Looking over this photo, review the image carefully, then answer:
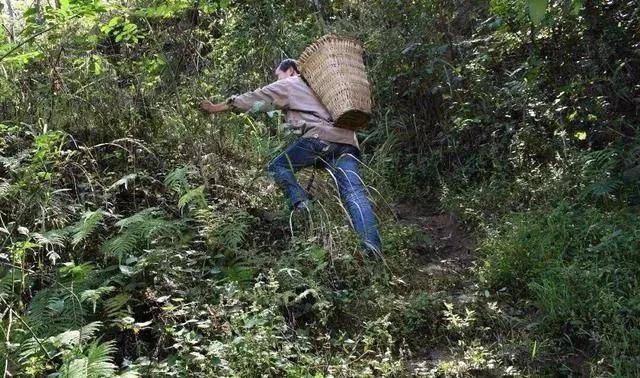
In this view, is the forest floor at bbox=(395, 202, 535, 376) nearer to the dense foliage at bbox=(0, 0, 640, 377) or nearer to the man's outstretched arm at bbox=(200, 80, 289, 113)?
the dense foliage at bbox=(0, 0, 640, 377)

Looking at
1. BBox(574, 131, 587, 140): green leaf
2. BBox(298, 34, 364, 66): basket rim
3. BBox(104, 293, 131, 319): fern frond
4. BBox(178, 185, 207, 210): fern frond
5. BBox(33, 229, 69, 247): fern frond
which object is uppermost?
BBox(298, 34, 364, 66): basket rim

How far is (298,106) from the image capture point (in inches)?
244

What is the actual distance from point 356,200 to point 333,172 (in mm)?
409

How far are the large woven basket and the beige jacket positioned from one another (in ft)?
0.26

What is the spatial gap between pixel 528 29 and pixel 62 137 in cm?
489

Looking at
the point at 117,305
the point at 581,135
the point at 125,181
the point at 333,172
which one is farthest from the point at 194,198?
the point at 581,135

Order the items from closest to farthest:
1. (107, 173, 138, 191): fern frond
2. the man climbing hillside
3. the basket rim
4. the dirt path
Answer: the dirt path, (107, 173, 138, 191): fern frond, the man climbing hillside, the basket rim

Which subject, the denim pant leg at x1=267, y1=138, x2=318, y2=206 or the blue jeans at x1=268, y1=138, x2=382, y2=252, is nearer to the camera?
the blue jeans at x1=268, y1=138, x2=382, y2=252

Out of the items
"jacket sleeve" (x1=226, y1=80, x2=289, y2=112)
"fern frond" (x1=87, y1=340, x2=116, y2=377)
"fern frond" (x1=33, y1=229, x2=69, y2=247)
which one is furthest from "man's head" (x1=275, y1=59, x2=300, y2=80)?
"fern frond" (x1=87, y1=340, x2=116, y2=377)

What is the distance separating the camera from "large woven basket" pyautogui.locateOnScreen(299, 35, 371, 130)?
5.96 meters

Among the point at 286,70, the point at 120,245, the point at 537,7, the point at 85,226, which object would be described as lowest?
the point at 120,245

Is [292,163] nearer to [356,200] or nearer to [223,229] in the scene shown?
[356,200]

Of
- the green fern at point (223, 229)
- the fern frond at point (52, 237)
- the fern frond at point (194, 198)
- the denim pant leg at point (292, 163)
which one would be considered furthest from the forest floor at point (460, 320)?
the fern frond at point (52, 237)

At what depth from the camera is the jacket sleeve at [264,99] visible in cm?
589
